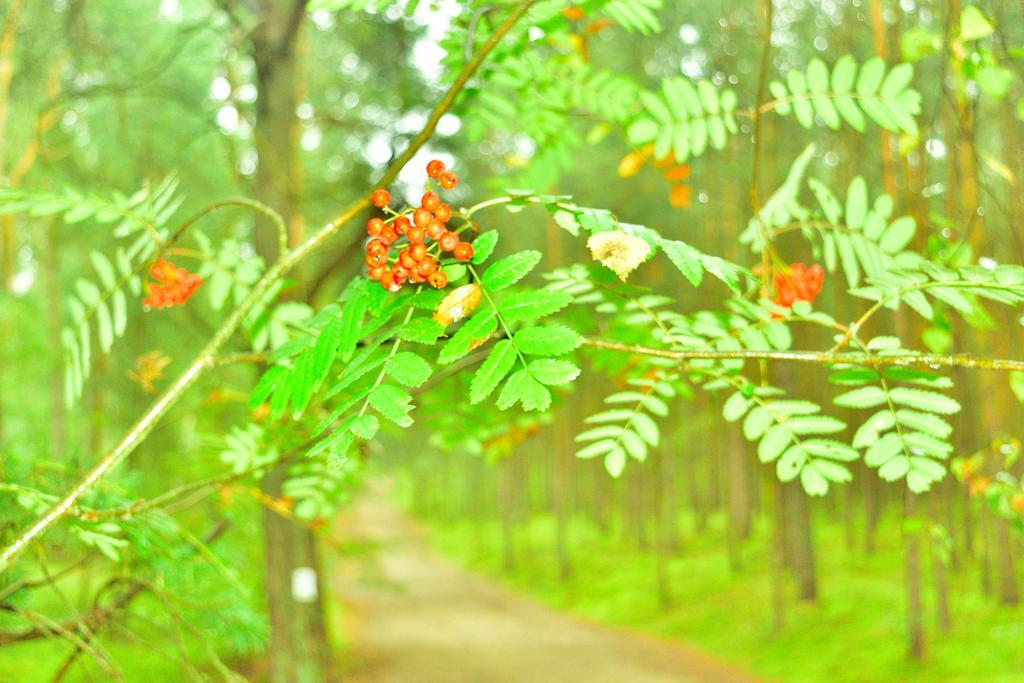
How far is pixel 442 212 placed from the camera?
136cm

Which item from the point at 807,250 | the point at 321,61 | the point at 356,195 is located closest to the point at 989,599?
the point at 807,250

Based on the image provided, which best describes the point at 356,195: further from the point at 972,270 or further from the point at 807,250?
the point at 807,250

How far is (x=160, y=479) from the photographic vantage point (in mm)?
11148

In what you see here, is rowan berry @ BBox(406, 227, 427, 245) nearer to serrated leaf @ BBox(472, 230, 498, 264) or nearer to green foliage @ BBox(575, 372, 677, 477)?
serrated leaf @ BBox(472, 230, 498, 264)

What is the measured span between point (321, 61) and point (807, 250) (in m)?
10.6

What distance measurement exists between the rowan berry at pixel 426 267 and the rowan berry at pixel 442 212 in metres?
0.08

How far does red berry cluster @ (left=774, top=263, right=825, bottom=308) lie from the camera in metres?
2.09

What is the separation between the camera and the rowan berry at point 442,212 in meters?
1.36

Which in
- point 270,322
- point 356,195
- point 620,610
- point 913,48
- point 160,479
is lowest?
point 620,610

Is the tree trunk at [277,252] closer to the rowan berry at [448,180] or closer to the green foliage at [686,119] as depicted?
the green foliage at [686,119]

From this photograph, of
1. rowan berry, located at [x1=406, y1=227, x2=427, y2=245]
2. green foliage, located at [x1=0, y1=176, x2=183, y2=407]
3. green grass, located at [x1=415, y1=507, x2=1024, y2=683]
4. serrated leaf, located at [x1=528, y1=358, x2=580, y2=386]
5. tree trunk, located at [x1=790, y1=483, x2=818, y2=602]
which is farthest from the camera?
tree trunk, located at [x1=790, y1=483, x2=818, y2=602]

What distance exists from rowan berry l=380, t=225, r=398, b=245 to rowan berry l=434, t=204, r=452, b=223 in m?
0.09

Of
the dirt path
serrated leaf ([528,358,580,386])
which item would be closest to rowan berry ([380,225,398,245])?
serrated leaf ([528,358,580,386])

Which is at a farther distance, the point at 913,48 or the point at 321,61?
the point at 321,61
